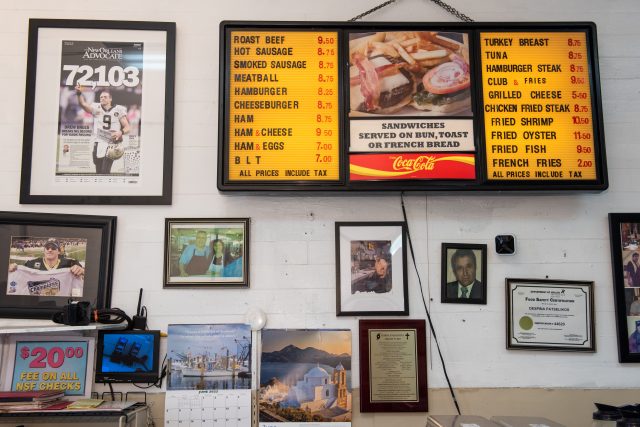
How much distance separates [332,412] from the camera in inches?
108

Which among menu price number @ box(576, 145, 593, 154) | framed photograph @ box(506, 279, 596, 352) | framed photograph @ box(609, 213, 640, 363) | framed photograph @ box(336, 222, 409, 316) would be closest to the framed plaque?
framed photograph @ box(336, 222, 409, 316)

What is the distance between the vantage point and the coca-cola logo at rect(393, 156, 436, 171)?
8.98ft

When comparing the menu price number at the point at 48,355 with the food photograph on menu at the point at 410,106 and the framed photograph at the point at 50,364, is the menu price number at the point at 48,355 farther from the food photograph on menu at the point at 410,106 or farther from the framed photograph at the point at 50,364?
the food photograph on menu at the point at 410,106

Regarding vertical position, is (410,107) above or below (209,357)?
above

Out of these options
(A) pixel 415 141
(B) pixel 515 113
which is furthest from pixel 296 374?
→ (B) pixel 515 113

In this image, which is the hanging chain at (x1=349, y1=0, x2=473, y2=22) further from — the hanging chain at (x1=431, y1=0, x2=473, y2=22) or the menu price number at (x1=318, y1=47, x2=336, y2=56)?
the menu price number at (x1=318, y1=47, x2=336, y2=56)

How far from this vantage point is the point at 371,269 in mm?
2846

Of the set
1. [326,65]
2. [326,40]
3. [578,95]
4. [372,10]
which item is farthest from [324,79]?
[578,95]

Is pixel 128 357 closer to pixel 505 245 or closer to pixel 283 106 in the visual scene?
pixel 283 106

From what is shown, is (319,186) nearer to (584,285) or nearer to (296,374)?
(296,374)

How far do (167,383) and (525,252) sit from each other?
1.98 metres

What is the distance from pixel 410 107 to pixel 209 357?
164cm

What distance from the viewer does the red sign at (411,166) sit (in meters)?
2.73

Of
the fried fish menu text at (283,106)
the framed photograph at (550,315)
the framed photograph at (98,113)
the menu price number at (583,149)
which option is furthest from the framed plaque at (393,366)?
the framed photograph at (98,113)
